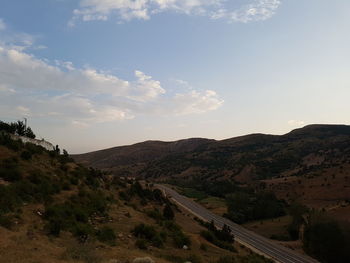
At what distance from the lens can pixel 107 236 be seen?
736 inches

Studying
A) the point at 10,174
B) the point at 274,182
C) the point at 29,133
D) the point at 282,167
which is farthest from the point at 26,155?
the point at 282,167

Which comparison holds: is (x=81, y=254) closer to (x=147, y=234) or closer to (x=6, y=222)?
(x=6, y=222)

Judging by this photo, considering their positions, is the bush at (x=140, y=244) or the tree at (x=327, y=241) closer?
the bush at (x=140, y=244)

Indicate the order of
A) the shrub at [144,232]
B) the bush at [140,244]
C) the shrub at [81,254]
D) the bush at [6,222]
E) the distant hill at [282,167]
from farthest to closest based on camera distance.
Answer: the distant hill at [282,167]
the shrub at [144,232]
the bush at [140,244]
the bush at [6,222]
the shrub at [81,254]

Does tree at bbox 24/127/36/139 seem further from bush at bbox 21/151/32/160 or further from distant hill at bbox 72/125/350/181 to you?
distant hill at bbox 72/125/350/181

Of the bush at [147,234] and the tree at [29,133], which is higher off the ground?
the tree at [29,133]

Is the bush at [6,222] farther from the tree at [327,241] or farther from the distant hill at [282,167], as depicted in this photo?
the distant hill at [282,167]

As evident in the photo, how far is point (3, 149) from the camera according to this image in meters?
29.4

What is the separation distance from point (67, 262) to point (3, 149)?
67.2 ft

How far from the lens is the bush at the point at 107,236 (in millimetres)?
17958

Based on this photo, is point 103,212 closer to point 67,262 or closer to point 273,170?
point 67,262

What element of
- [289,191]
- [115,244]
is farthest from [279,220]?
[115,244]

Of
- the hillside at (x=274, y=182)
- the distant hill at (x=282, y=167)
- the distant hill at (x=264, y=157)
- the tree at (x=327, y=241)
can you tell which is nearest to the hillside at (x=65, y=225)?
the tree at (x=327, y=241)

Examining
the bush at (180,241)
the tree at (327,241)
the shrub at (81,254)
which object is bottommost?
the tree at (327,241)
